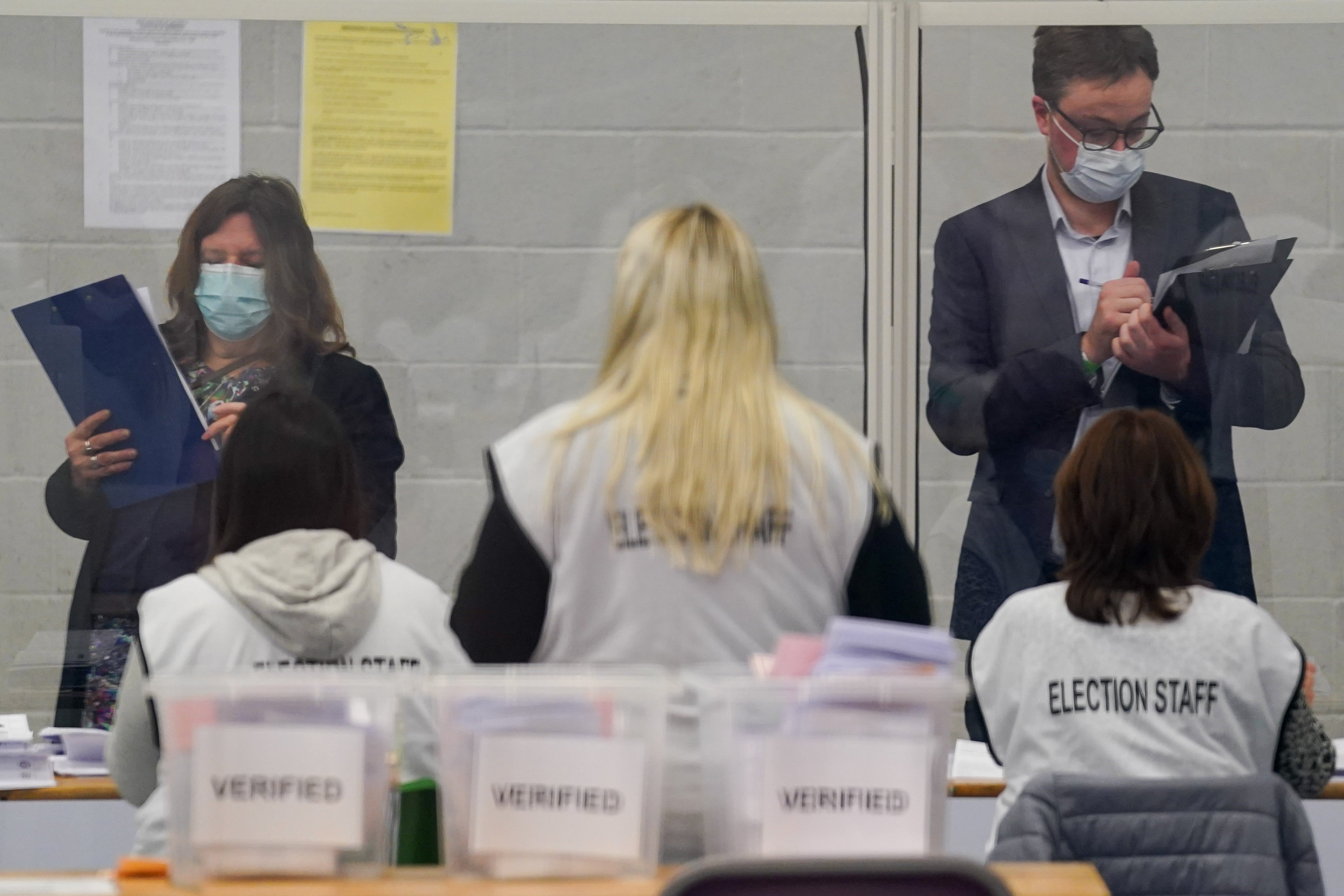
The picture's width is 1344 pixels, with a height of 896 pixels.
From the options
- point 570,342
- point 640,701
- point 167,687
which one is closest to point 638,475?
point 640,701

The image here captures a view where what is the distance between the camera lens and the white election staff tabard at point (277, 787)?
3.70 ft

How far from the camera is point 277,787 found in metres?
1.13

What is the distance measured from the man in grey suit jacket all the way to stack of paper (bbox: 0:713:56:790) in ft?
4.83

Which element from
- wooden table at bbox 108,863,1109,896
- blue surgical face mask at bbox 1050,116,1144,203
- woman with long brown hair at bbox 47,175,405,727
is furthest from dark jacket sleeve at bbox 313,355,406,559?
wooden table at bbox 108,863,1109,896

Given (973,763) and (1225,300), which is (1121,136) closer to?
(1225,300)

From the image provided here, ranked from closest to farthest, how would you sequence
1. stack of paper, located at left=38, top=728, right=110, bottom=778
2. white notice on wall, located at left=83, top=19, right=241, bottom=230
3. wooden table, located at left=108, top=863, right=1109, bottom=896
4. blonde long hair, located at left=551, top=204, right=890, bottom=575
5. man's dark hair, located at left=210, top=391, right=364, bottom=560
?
1. wooden table, located at left=108, top=863, right=1109, bottom=896
2. blonde long hair, located at left=551, top=204, right=890, bottom=575
3. man's dark hair, located at left=210, top=391, right=364, bottom=560
4. stack of paper, located at left=38, top=728, right=110, bottom=778
5. white notice on wall, located at left=83, top=19, right=241, bottom=230

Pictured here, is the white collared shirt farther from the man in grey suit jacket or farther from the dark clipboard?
the dark clipboard

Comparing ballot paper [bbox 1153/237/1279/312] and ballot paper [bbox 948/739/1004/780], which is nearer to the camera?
ballot paper [bbox 948/739/1004/780]

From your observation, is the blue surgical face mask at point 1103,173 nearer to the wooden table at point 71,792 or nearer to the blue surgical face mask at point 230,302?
the blue surgical face mask at point 230,302

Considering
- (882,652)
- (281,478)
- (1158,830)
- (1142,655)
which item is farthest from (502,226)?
(882,652)

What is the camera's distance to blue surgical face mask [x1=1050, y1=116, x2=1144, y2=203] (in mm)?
2590

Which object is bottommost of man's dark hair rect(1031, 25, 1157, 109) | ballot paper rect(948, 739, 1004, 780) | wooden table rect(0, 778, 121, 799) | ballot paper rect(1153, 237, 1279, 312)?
wooden table rect(0, 778, 121, 799)

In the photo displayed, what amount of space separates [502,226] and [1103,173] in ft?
3.36

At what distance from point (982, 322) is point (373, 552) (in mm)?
1198
